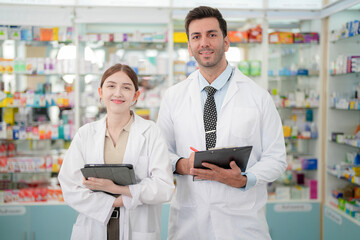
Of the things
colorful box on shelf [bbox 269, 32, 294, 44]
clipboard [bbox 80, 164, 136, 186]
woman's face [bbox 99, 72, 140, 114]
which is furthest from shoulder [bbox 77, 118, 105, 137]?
colorful box on shelf [bbox 269, 32, 294, 44]

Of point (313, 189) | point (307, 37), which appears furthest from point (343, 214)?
point (307, 37)

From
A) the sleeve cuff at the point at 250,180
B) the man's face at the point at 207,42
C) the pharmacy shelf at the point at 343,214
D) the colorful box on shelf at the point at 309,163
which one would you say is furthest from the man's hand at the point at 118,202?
the colorful box on shelf at the point at 309,163

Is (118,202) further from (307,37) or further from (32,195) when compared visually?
(307,37)

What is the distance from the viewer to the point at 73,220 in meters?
4.45

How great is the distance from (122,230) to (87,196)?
290mm

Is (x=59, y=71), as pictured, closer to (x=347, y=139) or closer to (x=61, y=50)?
(x=61, y=50)

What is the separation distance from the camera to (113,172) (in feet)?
6.55

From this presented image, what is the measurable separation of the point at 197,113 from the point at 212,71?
0.28 metres

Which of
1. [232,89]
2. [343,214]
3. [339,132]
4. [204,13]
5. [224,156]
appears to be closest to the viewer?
[224,156]

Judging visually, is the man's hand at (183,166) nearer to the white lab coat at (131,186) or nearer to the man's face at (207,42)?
the white lab coat at (131,186)

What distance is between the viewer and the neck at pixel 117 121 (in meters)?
2.23

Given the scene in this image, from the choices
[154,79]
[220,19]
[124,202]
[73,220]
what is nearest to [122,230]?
[124,202]

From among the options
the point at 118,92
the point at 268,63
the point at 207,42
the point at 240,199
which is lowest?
the point at 240,199

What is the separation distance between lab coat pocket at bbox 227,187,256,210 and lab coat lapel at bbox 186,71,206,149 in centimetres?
33
